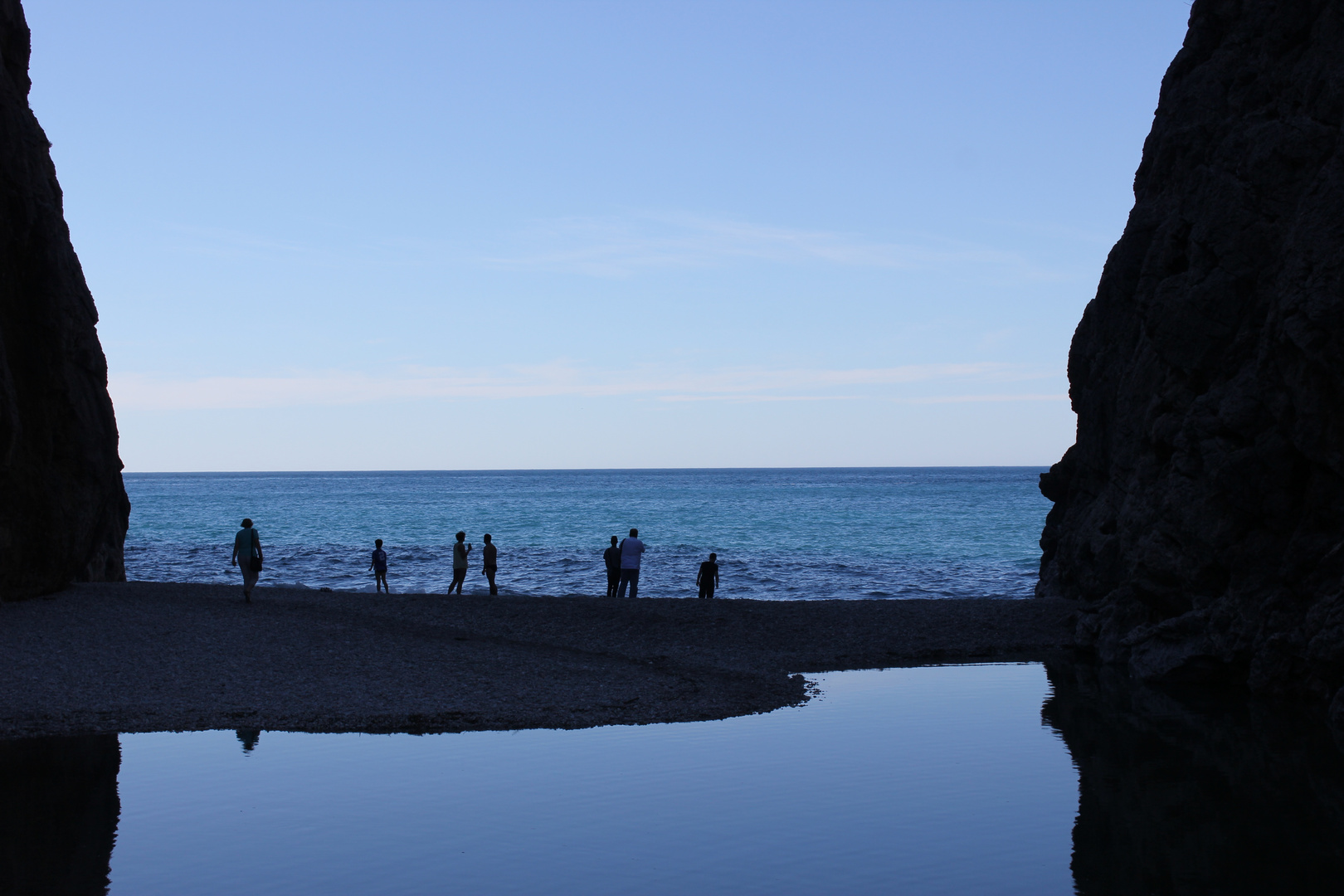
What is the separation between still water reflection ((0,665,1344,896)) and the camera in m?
9.95

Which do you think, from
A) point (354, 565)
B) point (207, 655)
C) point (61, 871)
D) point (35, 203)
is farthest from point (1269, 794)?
point (354, 565)

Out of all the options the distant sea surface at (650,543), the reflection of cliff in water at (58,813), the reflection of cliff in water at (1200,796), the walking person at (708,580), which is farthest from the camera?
the distant sea surface at (650,543)

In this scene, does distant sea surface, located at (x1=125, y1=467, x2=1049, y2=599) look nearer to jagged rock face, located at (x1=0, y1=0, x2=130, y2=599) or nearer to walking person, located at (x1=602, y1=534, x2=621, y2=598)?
walking person, located at (x1=602, y1=534, x2=621, y2=598)

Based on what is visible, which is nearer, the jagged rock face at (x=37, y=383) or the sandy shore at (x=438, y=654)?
the sandy shore at (x=438, y=654)

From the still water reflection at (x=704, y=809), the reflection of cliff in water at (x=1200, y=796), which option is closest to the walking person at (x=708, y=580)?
the reflection of cliff in water at (x=1200, y=796)

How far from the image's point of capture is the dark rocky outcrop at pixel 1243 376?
18266 mm

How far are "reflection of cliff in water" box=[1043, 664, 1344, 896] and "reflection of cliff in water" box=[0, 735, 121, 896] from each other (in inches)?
342

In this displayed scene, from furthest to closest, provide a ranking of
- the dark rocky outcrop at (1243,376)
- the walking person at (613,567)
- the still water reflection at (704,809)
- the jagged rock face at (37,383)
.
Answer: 1. the walking person at (613,567)
2. the jagged rock face at (37,383)
3. the dark rocky outcrop at (1243,376)
4. the still water reflection at (704,809)

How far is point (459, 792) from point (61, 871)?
4.13 metres

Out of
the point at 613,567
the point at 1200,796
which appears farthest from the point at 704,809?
the point at 613,567

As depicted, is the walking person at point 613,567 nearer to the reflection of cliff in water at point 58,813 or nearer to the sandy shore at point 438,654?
the sandy shore at point 438,654

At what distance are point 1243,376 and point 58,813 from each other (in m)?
19.7

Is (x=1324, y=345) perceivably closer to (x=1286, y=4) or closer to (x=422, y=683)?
(x=1286, y=4)

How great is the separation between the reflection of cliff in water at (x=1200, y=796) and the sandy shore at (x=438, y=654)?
544 cm
